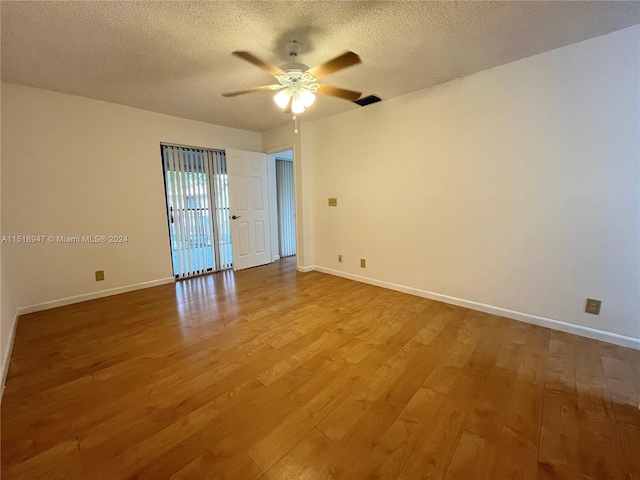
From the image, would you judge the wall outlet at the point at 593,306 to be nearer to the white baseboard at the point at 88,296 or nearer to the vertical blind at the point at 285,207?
the vertical blind at the point at 285,207

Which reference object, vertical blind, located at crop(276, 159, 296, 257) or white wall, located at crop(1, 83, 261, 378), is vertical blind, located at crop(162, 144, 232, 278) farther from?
vertical blind, located at crop(276, 159, 296, 257)

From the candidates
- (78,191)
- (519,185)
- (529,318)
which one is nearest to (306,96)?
(519,185)

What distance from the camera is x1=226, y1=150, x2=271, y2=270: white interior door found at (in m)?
4.48

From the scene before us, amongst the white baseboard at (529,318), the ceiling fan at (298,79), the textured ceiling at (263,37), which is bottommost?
the white baseboard at (529,318)

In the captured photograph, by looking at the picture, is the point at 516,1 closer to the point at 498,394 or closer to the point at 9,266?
the point at 498,394

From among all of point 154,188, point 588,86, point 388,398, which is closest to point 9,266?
point 154,188

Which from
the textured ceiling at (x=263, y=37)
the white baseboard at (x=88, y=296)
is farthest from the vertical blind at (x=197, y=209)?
the textured ceiling at (x=263, y=37)

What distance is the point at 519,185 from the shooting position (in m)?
2.49

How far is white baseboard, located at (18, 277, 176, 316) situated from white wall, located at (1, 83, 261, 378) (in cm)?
4

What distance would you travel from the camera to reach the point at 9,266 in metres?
2.77

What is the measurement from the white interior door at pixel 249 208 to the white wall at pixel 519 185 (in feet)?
6.31

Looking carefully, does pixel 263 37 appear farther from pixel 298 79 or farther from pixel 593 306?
pixel 593 306

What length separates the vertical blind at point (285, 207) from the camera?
18.6 feet

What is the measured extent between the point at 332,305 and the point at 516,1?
2.84m
